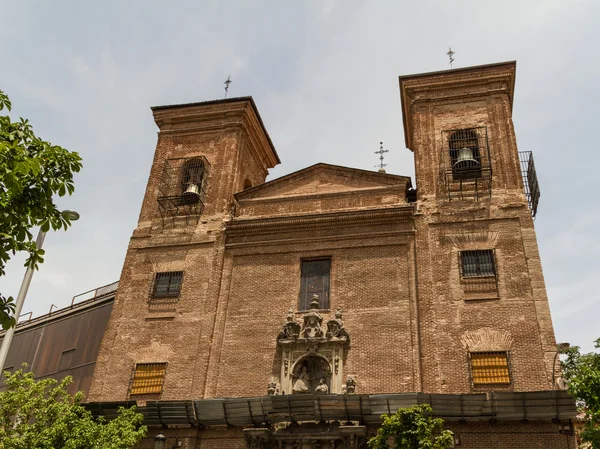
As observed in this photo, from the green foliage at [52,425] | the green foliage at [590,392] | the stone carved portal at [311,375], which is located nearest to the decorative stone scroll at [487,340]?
the green foliage at [590,392]

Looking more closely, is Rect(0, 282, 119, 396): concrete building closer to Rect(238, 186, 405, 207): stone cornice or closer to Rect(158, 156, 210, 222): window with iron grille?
Rect(158, 156, 210, 222): window with iron grille

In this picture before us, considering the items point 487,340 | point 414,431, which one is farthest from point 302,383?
point 487,340

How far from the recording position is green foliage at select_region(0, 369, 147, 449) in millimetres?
14047

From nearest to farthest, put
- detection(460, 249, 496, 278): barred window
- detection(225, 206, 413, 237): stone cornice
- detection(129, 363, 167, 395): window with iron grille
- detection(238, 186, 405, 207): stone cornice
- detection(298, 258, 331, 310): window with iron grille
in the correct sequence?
1. detection(460, 249, 496, 278): barred window
2. detection(129, 363, 167, 395): window with iron grille
3. detection(298, 258, 331, 310): window with iron grille
4. detection(225, 206, 413, 237): stone cornice
5. detection(238, 186, 405, 207): stone cornice

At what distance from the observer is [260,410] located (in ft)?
51.9

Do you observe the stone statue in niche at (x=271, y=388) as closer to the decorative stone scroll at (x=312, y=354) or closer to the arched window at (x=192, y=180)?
the decorative stone scroll at (x=312, y=354)

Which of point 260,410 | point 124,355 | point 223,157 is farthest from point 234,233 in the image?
point 260,410

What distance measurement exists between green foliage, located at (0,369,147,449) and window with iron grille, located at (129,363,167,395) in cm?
223

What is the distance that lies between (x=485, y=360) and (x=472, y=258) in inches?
128

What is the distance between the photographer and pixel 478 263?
17719mm

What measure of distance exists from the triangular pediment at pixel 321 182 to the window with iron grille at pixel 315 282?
9.17ft

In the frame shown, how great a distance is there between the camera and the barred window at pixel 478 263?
17500 millimetres

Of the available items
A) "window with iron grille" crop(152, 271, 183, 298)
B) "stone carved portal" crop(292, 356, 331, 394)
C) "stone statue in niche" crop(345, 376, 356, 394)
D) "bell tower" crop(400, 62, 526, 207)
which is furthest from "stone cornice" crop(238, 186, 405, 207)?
"stone statue in niche" crop(345, 376, 356, 394)

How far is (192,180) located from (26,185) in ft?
46.5
